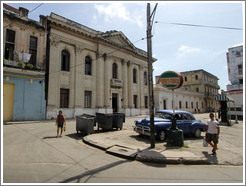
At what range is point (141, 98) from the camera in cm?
2816

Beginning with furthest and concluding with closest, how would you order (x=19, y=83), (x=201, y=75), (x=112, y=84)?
1. (x=201, y=75)
2. (x=112, y=84)
3. (x=19, y=83)

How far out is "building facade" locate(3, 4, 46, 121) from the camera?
581 inches

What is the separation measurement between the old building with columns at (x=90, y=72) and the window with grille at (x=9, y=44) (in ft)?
10.9

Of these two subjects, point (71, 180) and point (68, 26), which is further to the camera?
point (68, 26)

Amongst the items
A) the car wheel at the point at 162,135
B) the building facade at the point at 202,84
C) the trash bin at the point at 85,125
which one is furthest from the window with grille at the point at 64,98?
the building facade at the point at 202,84

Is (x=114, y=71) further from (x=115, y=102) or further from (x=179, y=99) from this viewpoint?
(x=179, y=99)

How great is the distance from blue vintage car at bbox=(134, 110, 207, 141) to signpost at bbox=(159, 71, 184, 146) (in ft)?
2.92

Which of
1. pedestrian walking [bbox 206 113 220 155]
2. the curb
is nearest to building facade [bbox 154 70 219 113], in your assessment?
pedestrian walking [bbox 206 113 220 155]

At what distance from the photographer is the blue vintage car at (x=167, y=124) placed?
27.4 feet

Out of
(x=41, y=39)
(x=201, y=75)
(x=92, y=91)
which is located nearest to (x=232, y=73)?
(x=201, y=75)

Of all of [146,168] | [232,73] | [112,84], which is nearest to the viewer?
[146,168]

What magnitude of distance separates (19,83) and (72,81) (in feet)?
18.3

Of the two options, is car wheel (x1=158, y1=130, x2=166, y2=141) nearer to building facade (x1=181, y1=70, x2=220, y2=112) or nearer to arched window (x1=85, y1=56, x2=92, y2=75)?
arched window (x1=85, y1=56, x2=92, y2=75)

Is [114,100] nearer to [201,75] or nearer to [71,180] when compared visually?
[71,180]
